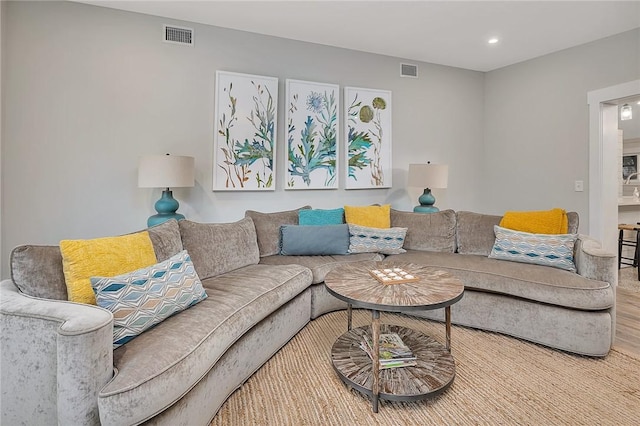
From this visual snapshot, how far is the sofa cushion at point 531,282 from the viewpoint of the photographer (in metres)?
2.14

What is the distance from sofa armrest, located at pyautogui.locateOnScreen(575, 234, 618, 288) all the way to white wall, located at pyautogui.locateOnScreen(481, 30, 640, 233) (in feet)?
5.51

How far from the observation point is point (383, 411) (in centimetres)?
165

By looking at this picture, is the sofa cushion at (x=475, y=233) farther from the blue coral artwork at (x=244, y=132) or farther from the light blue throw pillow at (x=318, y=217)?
the blue coral artwork at (x=244, y=132)

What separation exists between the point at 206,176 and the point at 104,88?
114 centimetres

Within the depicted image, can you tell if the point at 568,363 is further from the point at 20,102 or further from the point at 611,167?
the point at 20,102

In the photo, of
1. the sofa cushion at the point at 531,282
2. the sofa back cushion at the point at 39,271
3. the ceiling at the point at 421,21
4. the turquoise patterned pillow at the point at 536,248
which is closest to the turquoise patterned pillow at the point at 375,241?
the sofa cushion at the point at 531,282

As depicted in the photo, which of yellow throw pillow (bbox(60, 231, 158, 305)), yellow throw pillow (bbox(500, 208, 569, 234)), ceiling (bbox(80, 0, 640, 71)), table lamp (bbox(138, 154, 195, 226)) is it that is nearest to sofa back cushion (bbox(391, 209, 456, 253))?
yellow throw pillow (bbox(500, 208, 569, 234))

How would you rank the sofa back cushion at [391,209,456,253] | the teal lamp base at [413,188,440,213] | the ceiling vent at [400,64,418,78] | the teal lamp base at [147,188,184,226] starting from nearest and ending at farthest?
the teal lamp base at [147,188,184,226] → the sofa back cushion at [391,209,456,253] → the teal lamp base at [413,188,440,213] → the ceiling vent at [400,64,418,78]

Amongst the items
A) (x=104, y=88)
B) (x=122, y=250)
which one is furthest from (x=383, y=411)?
(x=104, y=88)

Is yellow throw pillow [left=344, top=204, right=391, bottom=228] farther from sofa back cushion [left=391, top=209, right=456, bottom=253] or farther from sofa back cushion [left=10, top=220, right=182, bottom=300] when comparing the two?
sofa back cushion [left=10, top=220, right=182, bottom=300]

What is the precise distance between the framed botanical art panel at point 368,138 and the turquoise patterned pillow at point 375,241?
35.8 inches

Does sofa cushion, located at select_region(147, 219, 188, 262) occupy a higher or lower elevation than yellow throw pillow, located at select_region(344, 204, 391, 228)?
lower

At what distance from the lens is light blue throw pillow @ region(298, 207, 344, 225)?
3.27m

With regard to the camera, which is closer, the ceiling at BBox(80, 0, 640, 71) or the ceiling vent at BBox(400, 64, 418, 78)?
the ceiling at BBox(80, 0, 640, 71)
